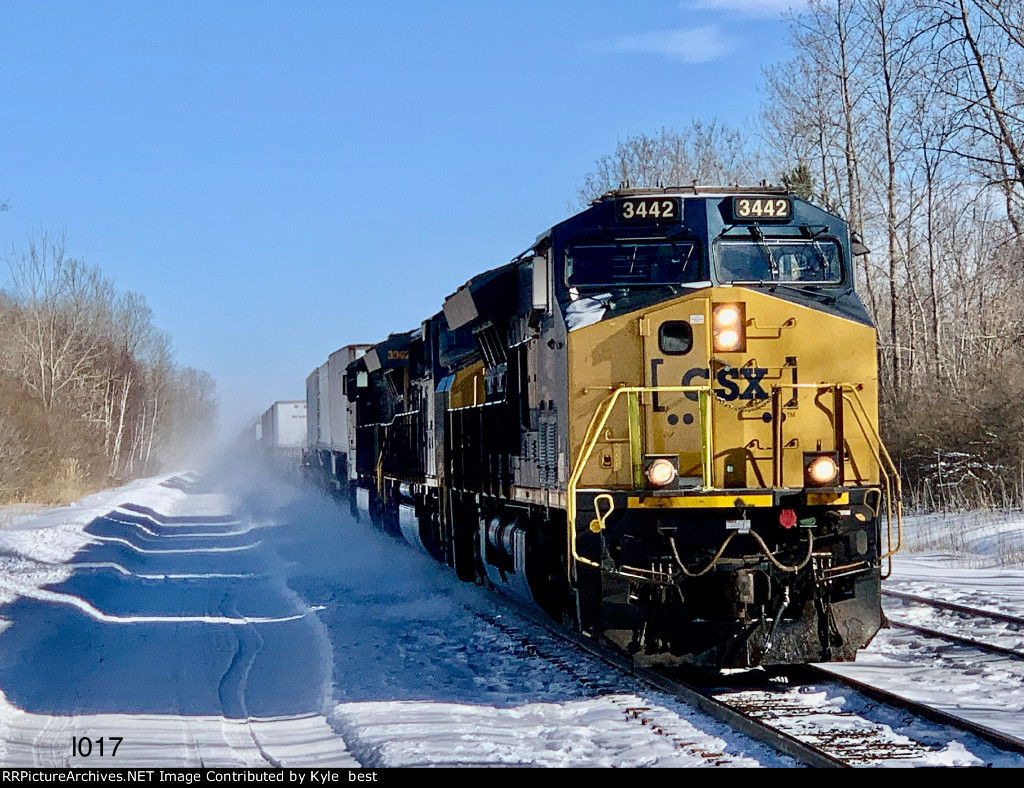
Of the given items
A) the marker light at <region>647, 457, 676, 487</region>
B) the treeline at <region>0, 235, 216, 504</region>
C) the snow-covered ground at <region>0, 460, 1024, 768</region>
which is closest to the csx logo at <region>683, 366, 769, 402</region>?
the marker light at <region>647, 457, 676, 487</region>

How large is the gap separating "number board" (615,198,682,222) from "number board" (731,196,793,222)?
1.54 ft

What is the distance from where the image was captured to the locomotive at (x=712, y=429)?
827cm

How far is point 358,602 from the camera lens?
14.1 meters

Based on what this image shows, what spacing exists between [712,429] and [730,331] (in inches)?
28.7

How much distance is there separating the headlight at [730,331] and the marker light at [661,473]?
96 centimetres

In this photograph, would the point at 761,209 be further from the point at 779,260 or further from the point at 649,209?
the point at 649,209

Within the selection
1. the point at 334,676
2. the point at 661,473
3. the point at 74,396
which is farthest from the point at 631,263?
the point at 74,396

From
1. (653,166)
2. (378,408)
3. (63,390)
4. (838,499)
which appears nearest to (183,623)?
(838,499)

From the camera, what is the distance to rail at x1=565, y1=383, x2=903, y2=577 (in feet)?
27.0

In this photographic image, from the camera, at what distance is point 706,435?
8.28 metres

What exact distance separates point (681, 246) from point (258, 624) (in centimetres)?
669

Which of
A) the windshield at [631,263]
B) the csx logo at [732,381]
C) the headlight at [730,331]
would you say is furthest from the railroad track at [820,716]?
the windshield at [631,263]

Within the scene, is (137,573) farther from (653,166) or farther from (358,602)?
(653,166)

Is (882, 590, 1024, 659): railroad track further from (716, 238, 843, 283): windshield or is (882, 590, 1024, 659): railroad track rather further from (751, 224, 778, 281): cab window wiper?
(751, 224, 778, 281): cab window wiper
